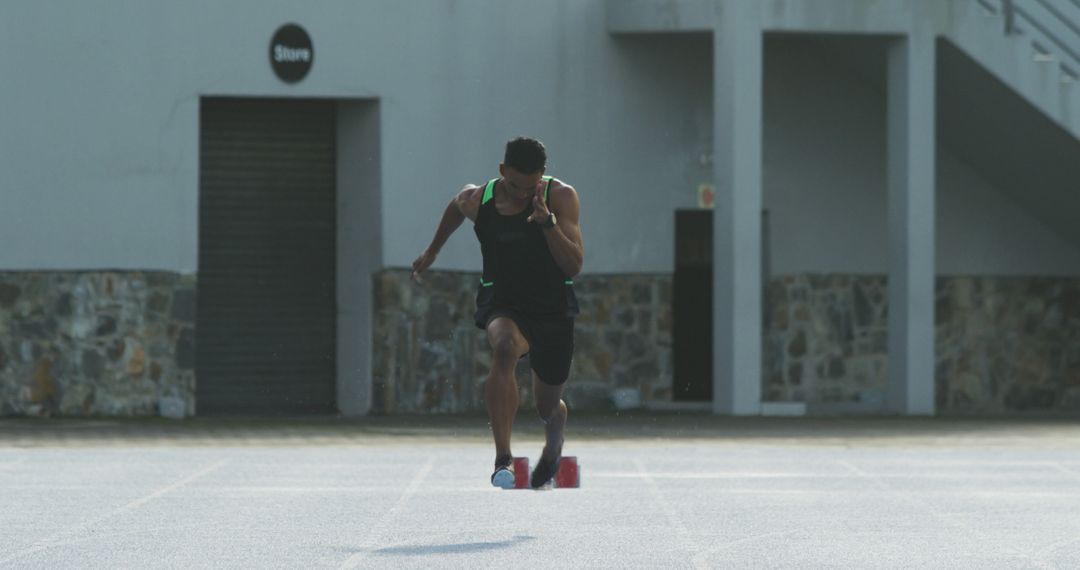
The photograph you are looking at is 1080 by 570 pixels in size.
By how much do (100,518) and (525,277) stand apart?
2517mm

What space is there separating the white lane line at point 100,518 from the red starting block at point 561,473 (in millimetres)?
2118

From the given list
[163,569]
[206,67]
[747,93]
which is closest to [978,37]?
[747,93]

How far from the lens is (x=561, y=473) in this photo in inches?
451

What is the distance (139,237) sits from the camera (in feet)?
73.6

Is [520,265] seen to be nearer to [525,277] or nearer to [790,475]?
[525,277]

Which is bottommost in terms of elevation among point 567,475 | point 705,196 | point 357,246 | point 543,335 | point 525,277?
point 567,475

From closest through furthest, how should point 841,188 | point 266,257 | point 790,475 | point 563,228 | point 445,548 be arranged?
point 445,548 < point 563,228 < point 790,475 < point 266,257 < point 841,188

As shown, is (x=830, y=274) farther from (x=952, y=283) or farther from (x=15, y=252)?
(x=15, y=252)

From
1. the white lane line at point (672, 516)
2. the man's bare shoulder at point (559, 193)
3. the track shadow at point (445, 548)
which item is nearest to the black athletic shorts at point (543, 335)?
the man's bare shoulder at point (559, 193)

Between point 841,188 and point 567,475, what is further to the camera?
point 841,188

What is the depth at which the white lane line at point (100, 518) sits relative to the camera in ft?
33.2

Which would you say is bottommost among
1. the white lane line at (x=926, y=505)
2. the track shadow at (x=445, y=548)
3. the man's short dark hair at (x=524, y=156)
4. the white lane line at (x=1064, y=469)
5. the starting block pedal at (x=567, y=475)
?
the white lane line at (x=1064, y=469)

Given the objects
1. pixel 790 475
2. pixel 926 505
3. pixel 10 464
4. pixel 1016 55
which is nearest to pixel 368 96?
pixel 1016 55

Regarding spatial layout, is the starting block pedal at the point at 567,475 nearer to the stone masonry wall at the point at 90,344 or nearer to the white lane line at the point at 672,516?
the white lane line at the point at 672,516
